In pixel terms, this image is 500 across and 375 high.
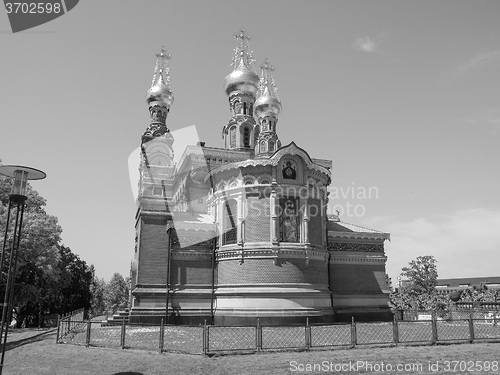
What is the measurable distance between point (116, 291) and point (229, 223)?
66627mm

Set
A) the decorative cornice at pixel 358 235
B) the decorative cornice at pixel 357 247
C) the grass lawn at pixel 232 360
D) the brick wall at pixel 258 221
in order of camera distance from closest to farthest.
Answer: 1. the grass lawn at pixel 232 360
2. the brick wall at pixel 258 221
3. the decorative cornice at pixel 358 235
4. the decorative cornice at pixel 357 247

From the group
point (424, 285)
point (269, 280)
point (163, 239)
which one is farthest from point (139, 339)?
point (424, 285)

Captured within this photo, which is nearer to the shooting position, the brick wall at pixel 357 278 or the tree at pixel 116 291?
the brick wall at pixel 357 278

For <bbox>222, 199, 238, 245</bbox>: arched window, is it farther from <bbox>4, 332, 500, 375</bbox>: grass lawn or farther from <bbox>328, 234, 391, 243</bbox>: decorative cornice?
<bbox>4, 332, 500, 375</bbox>: grass lawn

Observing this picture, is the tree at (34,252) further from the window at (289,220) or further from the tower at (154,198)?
the window at (289,220)

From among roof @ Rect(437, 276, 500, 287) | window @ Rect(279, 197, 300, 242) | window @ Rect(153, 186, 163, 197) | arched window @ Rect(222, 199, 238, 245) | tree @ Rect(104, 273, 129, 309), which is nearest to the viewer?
window @ Rect(279, 197, 300, 242)

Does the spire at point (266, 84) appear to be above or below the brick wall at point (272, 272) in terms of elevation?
above

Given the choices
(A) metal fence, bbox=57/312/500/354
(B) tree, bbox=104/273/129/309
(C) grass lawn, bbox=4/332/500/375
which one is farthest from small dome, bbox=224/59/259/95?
(B) tree, bbox=104/273/129/309

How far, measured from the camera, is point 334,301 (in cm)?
2888

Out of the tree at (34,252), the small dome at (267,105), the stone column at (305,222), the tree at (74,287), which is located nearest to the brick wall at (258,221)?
the stone column at (305,222)

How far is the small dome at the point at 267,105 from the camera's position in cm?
3437

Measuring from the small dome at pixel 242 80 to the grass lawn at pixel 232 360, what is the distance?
85.8ft

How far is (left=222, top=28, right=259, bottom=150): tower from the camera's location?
122 ft

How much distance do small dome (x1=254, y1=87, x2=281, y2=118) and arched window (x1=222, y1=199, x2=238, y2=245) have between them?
10.1 metres
